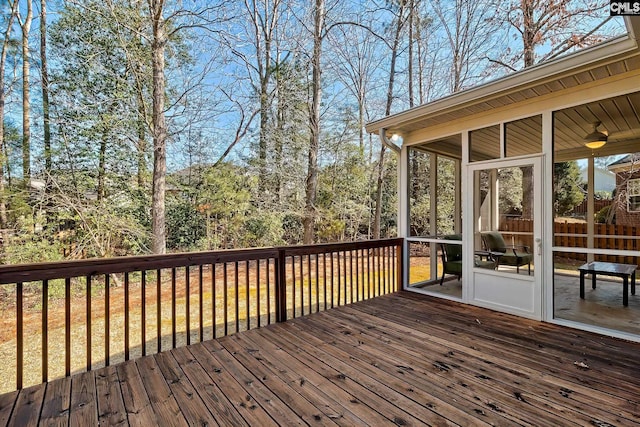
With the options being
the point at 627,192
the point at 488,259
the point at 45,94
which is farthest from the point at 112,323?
the point at 627,192

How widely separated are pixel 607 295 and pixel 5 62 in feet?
36.6

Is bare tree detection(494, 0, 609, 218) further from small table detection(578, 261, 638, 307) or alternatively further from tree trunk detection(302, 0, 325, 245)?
small table detection(578, 261, 638, 307)

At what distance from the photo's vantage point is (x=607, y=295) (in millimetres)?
4395

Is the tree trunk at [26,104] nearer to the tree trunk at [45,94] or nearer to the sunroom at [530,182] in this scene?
the tree trunk at [45,94]

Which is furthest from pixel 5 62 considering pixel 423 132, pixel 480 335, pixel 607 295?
pixel 607 295

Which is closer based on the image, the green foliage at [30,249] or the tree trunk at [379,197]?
the green foliage at [30,249]

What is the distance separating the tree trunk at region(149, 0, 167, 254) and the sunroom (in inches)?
192

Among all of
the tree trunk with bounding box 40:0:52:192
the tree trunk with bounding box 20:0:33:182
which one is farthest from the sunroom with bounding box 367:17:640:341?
the tree trunk with bounding box 20:0:33:182

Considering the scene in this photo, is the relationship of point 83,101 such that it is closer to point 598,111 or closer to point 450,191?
point 450,191

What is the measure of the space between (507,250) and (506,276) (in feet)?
1.05

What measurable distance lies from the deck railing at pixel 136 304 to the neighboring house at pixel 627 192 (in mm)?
4560

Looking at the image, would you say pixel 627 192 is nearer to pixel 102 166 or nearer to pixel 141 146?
pixel 141 146

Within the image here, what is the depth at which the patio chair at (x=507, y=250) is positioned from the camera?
3.59 meters

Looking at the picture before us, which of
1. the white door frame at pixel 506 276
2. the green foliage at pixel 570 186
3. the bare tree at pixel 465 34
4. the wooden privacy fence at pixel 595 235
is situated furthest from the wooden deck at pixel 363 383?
the bare tree at pixel 465 34
